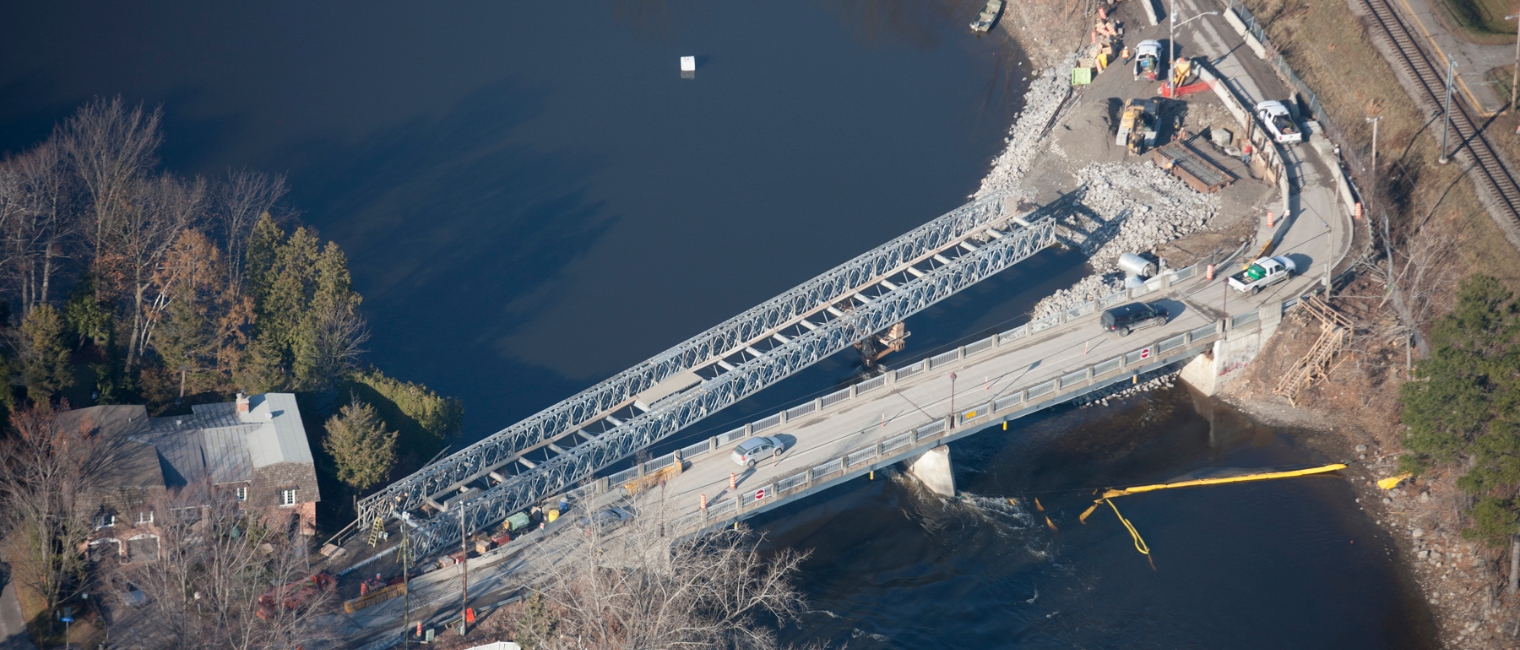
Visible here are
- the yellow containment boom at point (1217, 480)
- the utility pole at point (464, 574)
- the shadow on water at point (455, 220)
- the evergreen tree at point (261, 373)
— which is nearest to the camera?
the utility pole at point (464, 574)

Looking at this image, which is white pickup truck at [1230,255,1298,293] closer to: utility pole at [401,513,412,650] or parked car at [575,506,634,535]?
parked car at [575,506,634,535]

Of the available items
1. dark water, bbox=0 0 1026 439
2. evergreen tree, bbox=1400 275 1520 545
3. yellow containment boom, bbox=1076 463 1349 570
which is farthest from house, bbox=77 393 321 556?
evergreen tree, bbox=1400 275 1520 545

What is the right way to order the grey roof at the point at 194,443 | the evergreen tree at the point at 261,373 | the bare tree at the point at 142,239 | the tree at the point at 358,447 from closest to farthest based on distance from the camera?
Answer: the grey roof at the point at 194,443
the tree at the point at 358,447
the evergreen tree at the point at 261,373
the bare tree at the point at 142,239

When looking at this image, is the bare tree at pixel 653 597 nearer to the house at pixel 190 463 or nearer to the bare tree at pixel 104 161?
the house at pixel 190 463

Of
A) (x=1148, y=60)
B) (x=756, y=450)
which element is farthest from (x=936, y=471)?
(x=1148, y=60)

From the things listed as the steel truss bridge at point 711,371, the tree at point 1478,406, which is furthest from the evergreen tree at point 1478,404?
the steel truss bridge at point 711,371

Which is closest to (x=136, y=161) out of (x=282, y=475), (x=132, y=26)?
(x=282, y=475)
